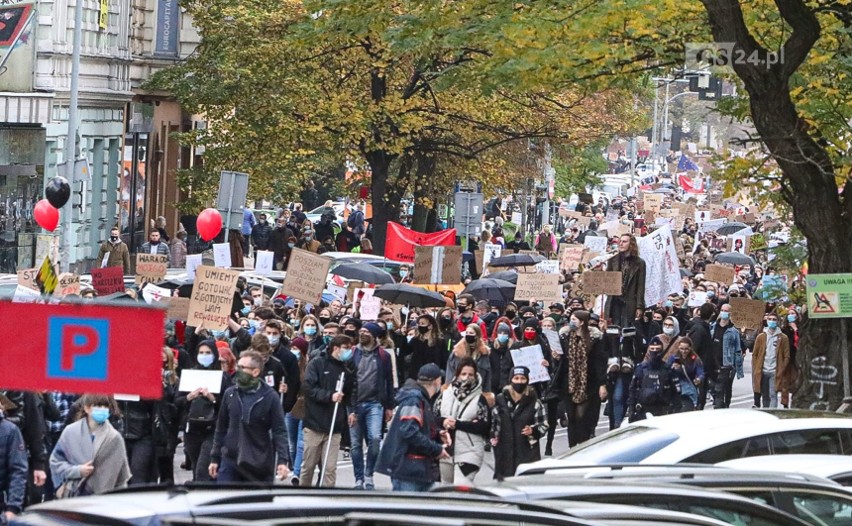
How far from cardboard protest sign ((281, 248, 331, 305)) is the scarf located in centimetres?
399

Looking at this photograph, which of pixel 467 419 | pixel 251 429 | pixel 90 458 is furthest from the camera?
pixel 467 419

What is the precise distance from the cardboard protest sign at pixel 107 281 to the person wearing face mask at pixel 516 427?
8.50 m

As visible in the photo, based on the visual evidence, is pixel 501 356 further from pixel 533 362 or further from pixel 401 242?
pixel 401 242

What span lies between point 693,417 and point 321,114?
2603cm

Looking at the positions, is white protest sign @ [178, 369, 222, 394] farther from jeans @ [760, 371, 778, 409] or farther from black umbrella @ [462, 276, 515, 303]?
black umbrella @ [462, 276, 515, 303]

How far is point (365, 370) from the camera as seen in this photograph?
17.2 metres

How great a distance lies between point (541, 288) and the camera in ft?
92.2

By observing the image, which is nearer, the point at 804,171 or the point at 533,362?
the point at 804,171

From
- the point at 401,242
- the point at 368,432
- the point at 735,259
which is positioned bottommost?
the point at 368,432

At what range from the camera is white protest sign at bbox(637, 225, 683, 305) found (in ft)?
92.1

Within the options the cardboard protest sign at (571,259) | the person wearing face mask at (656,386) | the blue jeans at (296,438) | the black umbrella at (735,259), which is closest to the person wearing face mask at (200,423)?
the blue jeans at (296,438)

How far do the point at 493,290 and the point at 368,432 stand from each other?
1285cm

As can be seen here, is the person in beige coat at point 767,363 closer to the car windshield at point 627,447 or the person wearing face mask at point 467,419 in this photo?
the person wearing face mask at point 467,419

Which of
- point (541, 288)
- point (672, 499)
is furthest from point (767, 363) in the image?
point (672, 499)
